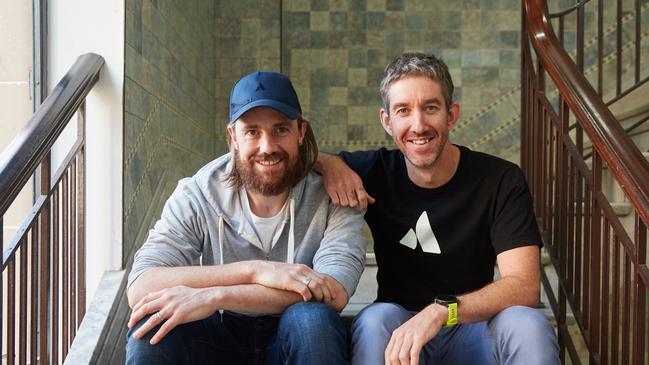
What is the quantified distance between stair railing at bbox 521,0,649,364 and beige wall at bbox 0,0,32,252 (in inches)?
70.2

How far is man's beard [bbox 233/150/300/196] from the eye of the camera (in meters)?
1.79

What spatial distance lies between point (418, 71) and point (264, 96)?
17.6 inches

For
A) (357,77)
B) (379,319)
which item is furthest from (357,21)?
(379,319)

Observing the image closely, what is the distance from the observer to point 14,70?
2.29 metres

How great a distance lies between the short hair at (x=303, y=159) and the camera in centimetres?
186

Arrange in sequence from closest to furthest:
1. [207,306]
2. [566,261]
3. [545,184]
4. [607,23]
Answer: [207,306]
[566,261]
[545,184]
[607,23]

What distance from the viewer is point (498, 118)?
4.79 m

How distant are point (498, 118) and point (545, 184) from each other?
2.53m

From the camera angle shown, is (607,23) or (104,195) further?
(607,23)

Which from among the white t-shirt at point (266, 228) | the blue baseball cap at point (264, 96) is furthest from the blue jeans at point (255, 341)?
the blue baseball cap at point (264, 96)

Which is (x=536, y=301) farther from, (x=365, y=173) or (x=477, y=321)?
(x=365, y=173)

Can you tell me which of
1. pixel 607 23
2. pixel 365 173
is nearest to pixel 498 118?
pixel 607 23

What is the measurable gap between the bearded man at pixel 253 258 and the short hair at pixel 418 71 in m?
0.29

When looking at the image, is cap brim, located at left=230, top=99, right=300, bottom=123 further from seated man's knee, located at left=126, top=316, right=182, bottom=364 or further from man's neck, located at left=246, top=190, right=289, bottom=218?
seated man's knee, located at left=126, top=316, right=182, bottom=364
